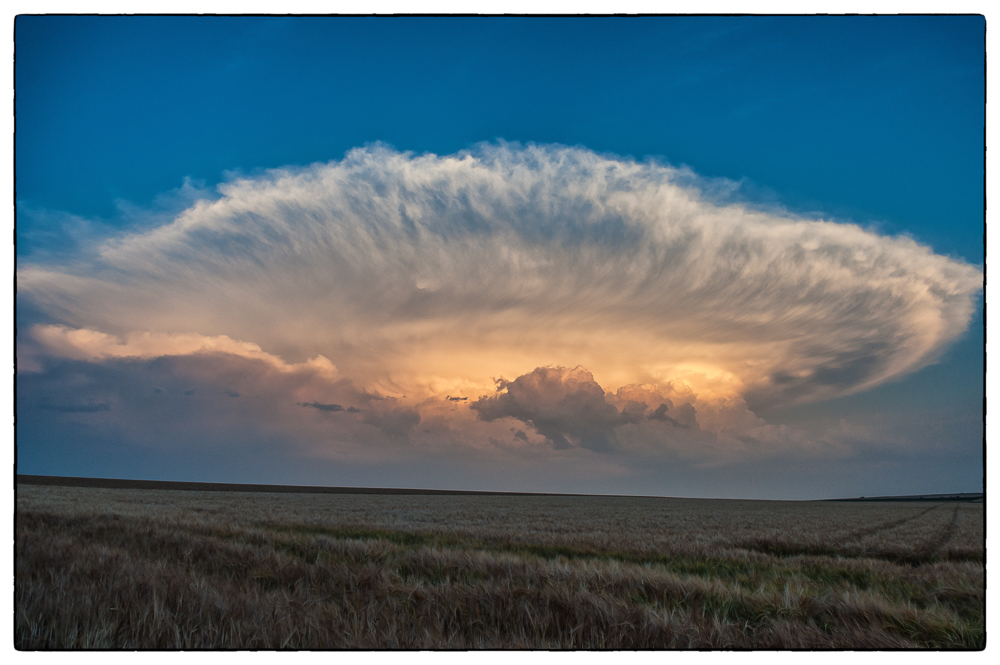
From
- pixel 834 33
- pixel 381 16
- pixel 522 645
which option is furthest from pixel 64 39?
pixel 834 33

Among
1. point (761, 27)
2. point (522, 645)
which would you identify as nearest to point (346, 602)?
Answer: point (522, 645)

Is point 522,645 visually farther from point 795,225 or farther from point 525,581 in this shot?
point 795,225

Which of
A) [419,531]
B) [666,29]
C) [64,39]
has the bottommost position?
[419,531]

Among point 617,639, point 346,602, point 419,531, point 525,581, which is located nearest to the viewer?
point 617,639

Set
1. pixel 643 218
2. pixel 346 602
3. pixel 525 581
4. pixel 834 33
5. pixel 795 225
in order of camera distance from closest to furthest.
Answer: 1. pixel 346 602
2. pixel 525 581
3. pixel 834 33
4. pixel 795 225
5. pixel 643 218

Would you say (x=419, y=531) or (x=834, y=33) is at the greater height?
(x=834, y=33)

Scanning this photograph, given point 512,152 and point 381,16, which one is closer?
point 381,16

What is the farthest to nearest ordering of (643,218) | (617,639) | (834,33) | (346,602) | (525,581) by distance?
(643,218), (834,33), (525,581), (346,602), (617,639)

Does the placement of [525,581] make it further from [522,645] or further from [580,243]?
[580,243]

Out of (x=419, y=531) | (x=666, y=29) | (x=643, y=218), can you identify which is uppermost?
(x=666, y=29)
